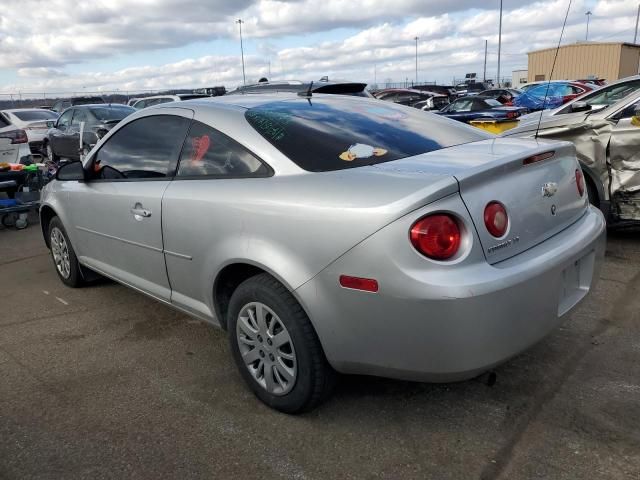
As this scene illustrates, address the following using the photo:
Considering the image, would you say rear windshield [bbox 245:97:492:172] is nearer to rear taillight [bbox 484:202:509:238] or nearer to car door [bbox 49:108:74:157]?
rear taillight [bbox 484:202:509:238]

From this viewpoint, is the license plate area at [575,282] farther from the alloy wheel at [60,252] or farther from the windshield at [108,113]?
the windshield at [108,113]

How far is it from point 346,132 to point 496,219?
101cm

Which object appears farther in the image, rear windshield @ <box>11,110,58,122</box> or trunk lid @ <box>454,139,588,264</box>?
rear windshield @ <box>11,110,58,122</box>

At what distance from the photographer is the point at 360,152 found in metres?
2.77

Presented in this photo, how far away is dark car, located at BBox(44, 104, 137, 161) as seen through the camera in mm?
11789

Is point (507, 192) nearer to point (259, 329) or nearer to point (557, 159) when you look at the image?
point (557, 159)

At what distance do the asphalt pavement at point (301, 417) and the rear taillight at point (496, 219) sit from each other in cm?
96

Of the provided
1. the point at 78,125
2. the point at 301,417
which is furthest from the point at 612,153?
the point at 78,125

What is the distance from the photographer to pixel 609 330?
3.61 m

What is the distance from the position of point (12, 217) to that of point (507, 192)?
724 cm

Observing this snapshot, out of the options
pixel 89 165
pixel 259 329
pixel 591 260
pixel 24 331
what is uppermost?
pixel 89 165

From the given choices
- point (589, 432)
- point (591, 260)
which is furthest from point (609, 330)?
point (589, 432)

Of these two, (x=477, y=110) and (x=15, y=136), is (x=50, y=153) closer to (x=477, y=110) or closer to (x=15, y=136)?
(x=15, y=136)

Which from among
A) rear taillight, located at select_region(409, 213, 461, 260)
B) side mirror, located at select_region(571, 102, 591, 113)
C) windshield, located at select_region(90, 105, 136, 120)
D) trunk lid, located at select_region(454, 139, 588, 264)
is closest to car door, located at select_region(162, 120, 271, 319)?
rear taillight, located at select_region(409, 213, 461, 260)
